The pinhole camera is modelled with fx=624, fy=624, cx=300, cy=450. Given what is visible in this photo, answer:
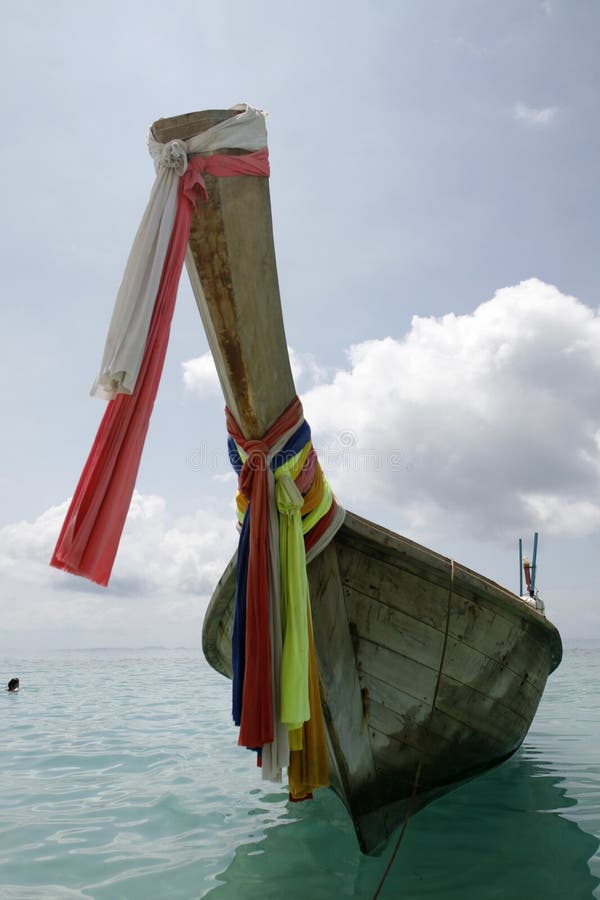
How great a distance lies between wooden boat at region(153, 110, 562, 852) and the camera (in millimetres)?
3059

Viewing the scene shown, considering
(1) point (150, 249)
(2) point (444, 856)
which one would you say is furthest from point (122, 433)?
(2) point (444, 856)

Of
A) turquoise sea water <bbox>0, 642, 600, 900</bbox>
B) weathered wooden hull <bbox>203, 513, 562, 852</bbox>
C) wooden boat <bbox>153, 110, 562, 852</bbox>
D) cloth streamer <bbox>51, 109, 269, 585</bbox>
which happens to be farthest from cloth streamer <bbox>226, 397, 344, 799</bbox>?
turquoise sea water <bbox>0, 642, 600, 900</bbox>

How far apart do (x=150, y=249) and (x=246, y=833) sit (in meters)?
4.08

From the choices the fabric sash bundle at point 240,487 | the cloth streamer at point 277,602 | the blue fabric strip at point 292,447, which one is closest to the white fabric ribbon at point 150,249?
the fabric sash bundle at point 240,487

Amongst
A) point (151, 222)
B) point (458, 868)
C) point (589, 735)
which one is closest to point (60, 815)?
point (458, 868)

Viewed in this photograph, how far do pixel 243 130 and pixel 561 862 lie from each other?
14.9 ft

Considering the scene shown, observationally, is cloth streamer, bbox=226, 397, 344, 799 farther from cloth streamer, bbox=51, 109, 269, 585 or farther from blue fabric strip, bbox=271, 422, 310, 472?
cloth streamer, bbox=51, 109, 269, 585

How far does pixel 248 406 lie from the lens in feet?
10.7

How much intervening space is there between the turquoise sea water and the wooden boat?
413 mm

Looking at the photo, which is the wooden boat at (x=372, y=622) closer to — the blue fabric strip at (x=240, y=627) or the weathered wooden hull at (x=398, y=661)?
the weathered wooden hull at (x=398, y=661)

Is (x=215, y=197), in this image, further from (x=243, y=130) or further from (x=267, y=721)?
(x=267, y=721)

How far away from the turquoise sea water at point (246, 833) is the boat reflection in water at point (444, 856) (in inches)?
0.5

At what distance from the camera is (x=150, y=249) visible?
2799 millimetres

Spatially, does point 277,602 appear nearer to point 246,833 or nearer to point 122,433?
point 122,433
